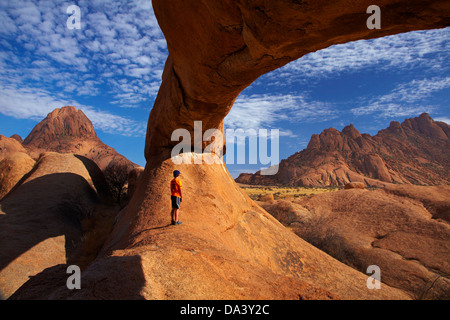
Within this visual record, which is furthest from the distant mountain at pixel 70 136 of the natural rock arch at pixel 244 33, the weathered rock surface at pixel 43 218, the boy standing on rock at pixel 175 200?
the boy standing on rock at pixel 175 200

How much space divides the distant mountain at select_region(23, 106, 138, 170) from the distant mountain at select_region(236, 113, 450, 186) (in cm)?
3657

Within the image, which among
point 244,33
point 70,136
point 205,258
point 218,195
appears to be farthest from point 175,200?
point 70,136

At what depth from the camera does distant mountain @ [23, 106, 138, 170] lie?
50.9 m

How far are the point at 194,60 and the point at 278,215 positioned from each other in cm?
893

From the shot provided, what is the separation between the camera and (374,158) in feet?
169

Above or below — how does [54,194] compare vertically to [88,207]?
above

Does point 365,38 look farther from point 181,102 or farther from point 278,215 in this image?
point 278,215

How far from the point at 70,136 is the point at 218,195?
63.7 metres

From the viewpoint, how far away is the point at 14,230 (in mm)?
6613

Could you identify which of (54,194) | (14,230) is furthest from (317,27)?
(54,194)

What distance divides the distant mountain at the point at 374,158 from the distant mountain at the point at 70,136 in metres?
36.6

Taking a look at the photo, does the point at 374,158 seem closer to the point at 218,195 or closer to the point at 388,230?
the point at 388,230

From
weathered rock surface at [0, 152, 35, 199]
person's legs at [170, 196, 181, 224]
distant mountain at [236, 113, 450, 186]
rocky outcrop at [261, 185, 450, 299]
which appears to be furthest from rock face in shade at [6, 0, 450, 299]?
distant mountain at [236, 113, 450, 186]
